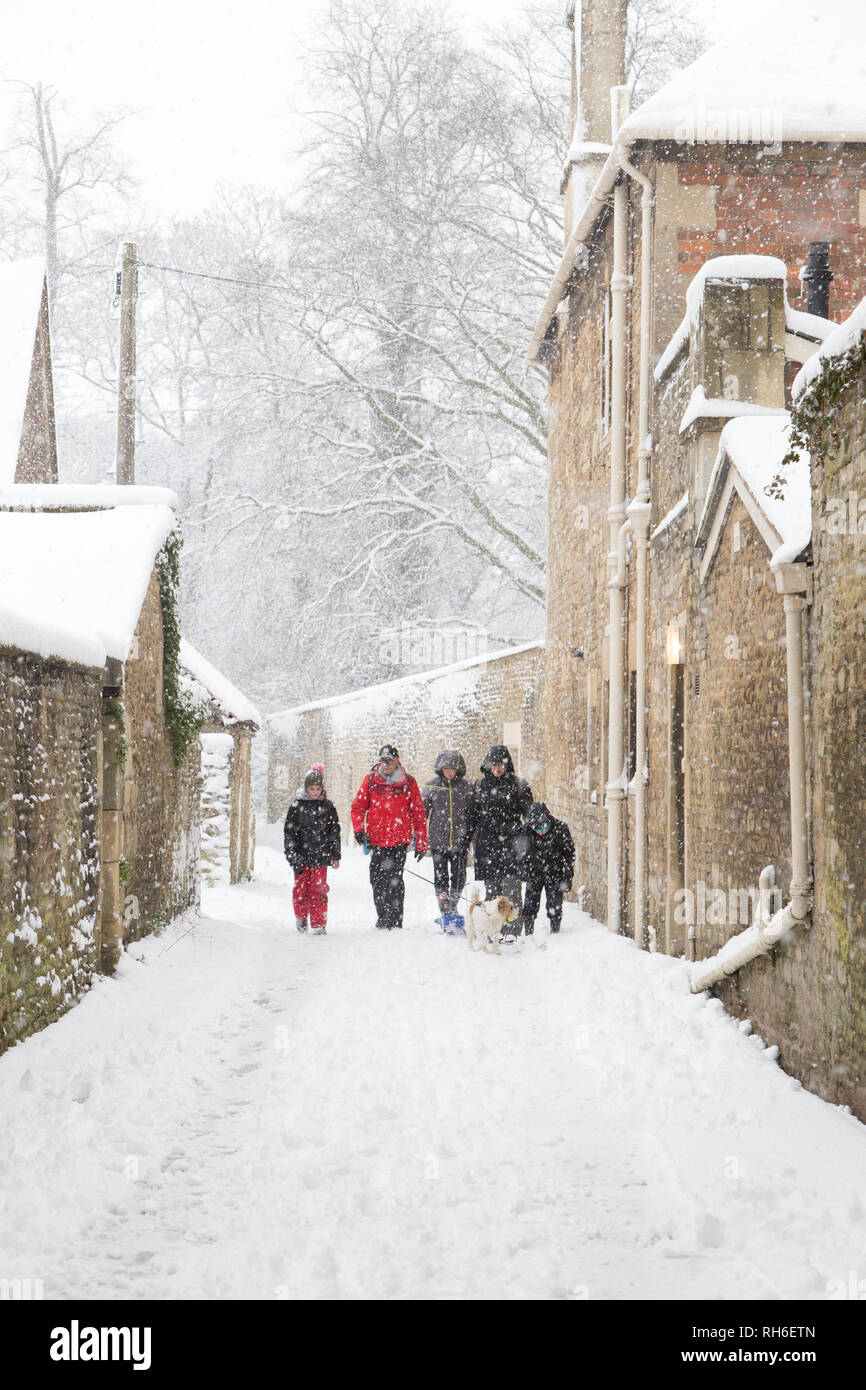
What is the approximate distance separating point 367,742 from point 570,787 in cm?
1075

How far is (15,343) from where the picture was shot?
1953cm

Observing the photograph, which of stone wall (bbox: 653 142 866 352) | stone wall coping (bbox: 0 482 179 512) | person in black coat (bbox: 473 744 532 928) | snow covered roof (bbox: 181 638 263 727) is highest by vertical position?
stone wall (bbox: 653 142 866 352)

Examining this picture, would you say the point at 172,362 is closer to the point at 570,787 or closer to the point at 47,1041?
the point at 570,787

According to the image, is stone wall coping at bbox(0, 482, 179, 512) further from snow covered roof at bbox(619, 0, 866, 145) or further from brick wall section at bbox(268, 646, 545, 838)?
brick wall section at bbox(268, 646, 545, 838)

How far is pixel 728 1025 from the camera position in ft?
20.9

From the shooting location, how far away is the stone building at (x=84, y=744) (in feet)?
18.9

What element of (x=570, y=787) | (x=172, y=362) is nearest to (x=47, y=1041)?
(x=570, y=787)

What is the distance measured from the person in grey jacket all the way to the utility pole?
5.50 meters

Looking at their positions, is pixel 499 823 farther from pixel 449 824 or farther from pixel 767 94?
pixel 767 94

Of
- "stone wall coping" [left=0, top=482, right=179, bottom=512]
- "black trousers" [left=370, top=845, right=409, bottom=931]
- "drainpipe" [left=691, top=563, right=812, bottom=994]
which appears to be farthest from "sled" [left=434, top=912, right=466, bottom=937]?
"drainpipe" [left=691, top=563, right=812, bottom=994]

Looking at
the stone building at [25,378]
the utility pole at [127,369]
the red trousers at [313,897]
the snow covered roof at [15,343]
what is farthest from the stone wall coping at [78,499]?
the stone building at [25,378]

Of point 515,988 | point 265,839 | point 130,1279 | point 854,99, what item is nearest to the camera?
point 130,1279

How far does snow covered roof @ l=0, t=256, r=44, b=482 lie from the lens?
57.9 feet

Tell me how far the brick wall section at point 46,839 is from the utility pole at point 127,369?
7.61 metres
